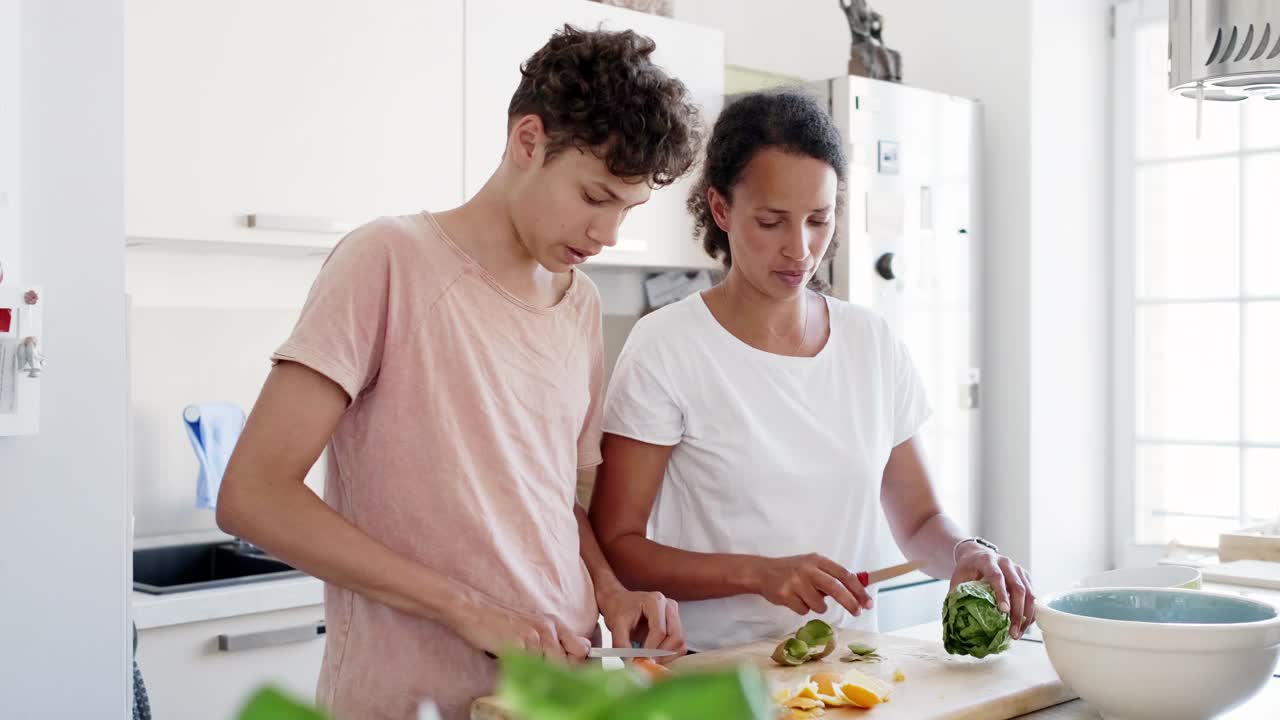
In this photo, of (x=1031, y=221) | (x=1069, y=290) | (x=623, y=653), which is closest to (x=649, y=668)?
(x=623, y=653)

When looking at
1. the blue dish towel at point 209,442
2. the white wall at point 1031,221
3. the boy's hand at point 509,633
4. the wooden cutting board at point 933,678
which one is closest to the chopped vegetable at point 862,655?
the wooden cutting board at point 933,678

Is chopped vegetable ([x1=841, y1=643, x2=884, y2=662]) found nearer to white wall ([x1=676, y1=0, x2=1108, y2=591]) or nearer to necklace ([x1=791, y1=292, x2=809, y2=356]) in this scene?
necklace ([x1=791, y1=292, x2=809, y2=356])

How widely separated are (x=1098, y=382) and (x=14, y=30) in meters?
3.02

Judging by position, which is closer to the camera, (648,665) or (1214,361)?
(648,665)

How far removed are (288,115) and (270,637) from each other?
3.18ft

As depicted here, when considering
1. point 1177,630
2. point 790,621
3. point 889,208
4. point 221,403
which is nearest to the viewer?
point 1177,630

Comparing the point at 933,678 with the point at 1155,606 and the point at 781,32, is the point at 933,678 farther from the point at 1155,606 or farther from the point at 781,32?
the point at 781,32

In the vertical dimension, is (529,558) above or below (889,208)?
below

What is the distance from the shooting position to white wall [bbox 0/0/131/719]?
151 cm

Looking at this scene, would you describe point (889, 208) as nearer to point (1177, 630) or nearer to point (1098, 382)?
point (1098, 382)

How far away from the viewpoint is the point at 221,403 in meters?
2.67

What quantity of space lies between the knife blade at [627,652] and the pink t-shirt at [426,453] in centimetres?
7

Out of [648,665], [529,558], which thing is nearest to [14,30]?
[529,558]

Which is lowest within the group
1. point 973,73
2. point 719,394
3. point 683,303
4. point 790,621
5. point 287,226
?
point 790,621
